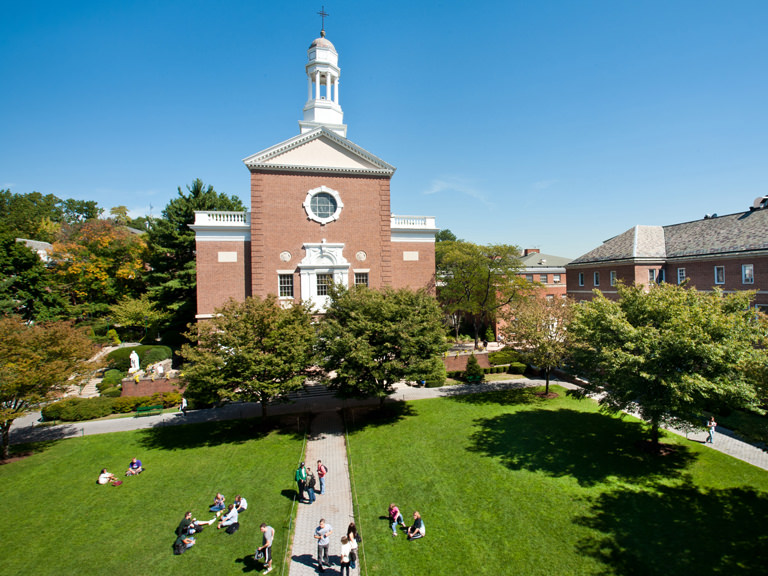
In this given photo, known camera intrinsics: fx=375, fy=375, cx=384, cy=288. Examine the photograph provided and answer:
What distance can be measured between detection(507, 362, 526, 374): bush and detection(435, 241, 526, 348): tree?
6088 millimetres

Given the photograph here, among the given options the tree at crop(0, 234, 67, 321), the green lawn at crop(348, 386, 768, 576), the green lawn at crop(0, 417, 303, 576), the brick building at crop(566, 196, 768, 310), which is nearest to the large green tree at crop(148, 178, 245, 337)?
the tree at crop(0, 234, 67, 321)

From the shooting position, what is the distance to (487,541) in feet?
37.9

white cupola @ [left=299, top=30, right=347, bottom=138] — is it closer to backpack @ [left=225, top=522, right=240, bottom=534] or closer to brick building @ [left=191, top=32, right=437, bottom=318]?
brick building @ [left=191, top=32, right=437, bottom=318]

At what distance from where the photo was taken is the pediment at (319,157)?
2748cm

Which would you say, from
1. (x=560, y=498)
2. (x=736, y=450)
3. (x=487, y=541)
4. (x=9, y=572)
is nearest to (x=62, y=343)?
(x=9, y=572)

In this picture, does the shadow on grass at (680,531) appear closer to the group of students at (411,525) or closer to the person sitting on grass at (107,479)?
the group of students at (411,525)

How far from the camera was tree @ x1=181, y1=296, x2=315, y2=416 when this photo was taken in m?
17.5

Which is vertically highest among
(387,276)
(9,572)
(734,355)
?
(387,276)

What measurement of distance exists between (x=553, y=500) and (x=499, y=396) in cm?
1158

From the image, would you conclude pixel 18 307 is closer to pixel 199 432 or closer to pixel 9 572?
pixel 199 432

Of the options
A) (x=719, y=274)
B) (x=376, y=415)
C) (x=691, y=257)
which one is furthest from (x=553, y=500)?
(x=691, y=257)

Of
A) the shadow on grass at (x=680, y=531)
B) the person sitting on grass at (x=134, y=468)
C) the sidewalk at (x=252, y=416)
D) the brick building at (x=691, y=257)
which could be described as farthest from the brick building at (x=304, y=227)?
the shadow on grass at (x=680, y=531)

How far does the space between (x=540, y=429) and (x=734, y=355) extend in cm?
881

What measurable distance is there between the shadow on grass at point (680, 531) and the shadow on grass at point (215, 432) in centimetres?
1396
